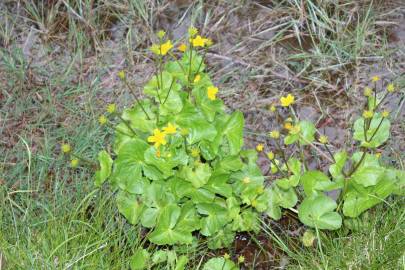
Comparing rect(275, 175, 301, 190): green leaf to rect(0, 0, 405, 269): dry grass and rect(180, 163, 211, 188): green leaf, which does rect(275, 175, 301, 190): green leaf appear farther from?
rect(0, 0, 405, 269): dry grass

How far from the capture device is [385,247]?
2.53 meters

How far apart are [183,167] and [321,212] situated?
0.54m

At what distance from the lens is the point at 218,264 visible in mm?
2574

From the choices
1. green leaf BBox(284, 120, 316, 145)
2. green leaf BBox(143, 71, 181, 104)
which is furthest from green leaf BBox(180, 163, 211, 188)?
green leaf BBox(284, 120, 316, 145)

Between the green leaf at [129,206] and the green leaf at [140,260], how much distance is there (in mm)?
123

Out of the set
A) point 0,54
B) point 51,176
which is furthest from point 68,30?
point 51,176

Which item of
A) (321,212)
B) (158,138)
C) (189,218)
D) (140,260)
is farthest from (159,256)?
(321,212)

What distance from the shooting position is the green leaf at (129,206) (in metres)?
2.62

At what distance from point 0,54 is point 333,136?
1.66 meters

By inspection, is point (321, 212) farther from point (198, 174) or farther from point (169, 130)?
point (169, 130)

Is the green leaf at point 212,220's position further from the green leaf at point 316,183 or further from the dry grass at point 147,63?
the dry grass at point 147,63

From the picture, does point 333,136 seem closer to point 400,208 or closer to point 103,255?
point 400,208

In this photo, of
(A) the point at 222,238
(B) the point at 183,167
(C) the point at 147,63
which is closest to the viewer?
(B) the point at 183,167

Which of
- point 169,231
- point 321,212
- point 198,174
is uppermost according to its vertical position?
point 198,174
